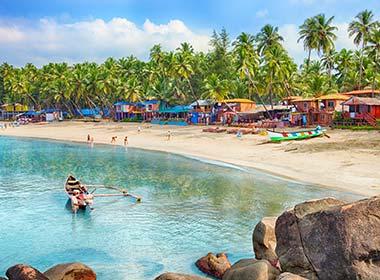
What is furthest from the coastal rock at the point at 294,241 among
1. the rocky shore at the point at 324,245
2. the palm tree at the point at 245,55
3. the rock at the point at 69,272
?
the palm tree at the point at 245,55

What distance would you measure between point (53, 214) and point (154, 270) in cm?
1127

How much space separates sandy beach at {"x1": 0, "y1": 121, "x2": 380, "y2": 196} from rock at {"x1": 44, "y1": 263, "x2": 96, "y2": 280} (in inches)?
758

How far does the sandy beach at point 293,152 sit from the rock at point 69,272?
1925cm

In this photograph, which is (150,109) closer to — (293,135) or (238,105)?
(238,105)

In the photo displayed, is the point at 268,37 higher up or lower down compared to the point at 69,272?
higher up

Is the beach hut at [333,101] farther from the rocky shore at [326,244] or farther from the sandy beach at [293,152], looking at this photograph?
the rocky shore at [326,244]

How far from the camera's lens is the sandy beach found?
32.7 metres

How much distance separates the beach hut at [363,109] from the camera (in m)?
54.0

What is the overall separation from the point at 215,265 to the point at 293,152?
30.4 meters

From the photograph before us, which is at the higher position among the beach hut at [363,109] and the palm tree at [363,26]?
the palm tree at [363,26]

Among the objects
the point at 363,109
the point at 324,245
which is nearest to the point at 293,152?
the point at 363,109

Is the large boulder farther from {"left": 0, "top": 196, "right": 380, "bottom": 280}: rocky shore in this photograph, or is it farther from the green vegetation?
the green vegetation

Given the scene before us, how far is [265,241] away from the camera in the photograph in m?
14.0

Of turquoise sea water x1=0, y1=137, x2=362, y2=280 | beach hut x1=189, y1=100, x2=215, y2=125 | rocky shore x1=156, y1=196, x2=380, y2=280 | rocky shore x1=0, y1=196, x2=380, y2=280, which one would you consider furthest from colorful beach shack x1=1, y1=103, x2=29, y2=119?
rocky shore x1=156, y1=196, x2=380, y2=280
